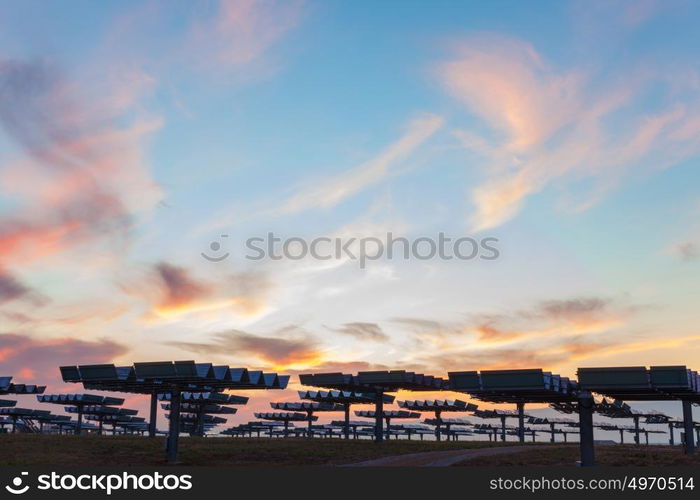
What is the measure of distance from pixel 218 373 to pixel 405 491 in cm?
2442

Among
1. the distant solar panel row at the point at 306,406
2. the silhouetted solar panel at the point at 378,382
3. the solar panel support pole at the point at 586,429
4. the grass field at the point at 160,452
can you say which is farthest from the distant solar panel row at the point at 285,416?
the solar panel support pole at the point at 586,429

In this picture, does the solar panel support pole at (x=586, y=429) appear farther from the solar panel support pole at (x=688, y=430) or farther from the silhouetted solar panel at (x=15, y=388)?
the silhouetted solar panel at (x=15, y=388)

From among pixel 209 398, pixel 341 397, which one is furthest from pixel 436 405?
pixel 209 398

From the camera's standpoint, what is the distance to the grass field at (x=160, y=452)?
5425cm

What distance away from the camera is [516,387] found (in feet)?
155

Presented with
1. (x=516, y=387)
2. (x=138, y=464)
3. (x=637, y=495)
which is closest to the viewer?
(x=637, y=495)

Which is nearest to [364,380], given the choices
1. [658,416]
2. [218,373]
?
[218,373]

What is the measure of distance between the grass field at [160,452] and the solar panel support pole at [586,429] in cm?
1705

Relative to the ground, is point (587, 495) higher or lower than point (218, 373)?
lower

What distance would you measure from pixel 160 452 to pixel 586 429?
34.3 m

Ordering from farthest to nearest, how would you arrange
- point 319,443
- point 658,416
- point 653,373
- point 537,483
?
1. point 658,416
2. point 319,443
3. point 653,373
4. point 537,483

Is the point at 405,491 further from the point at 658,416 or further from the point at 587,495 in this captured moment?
the point at 658,416

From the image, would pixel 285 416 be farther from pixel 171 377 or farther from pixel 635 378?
pixel 635 378

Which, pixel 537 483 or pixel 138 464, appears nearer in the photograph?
pixel 537 483
